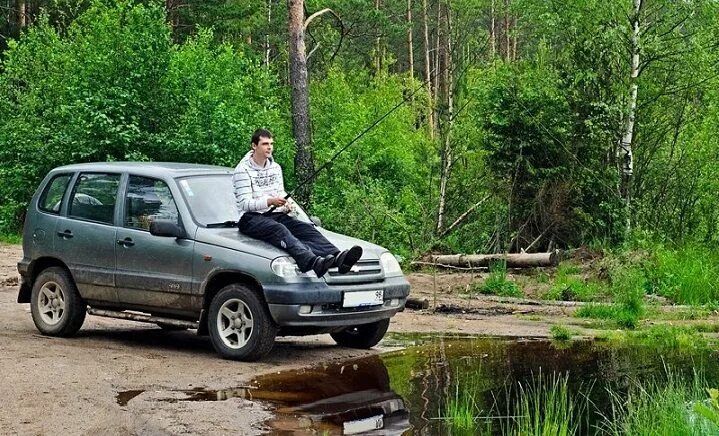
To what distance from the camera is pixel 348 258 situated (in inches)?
333

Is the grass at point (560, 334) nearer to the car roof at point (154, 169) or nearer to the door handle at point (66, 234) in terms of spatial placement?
the car roof at point (154, 169)

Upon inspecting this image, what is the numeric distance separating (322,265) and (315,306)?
15.0 inches

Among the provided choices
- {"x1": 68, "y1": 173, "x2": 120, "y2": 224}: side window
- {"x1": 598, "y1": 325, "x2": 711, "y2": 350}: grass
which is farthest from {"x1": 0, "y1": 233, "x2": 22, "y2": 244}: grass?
{"x1": 598, "y1": 325, "x2": 711, "y2": 350}: grass

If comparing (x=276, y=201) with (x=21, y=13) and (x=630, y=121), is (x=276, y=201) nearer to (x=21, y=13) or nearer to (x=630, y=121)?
(x=630, y=121)

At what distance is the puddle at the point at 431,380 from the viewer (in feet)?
20.9

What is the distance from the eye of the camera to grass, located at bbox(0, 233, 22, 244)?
24.1 metres

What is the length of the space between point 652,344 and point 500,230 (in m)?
9.29

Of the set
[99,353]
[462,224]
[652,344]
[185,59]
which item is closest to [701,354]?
[652,344]

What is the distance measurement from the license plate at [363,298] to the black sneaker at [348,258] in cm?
25

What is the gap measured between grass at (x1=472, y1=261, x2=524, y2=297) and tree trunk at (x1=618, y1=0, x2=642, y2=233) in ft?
15.2

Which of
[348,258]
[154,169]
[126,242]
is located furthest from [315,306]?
[154,169]

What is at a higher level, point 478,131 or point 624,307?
point 478,131

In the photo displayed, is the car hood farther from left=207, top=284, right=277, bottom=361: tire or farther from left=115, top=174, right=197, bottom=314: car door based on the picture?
left=207, top=284, right=277, bottom=361: tire

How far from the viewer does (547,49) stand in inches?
785
